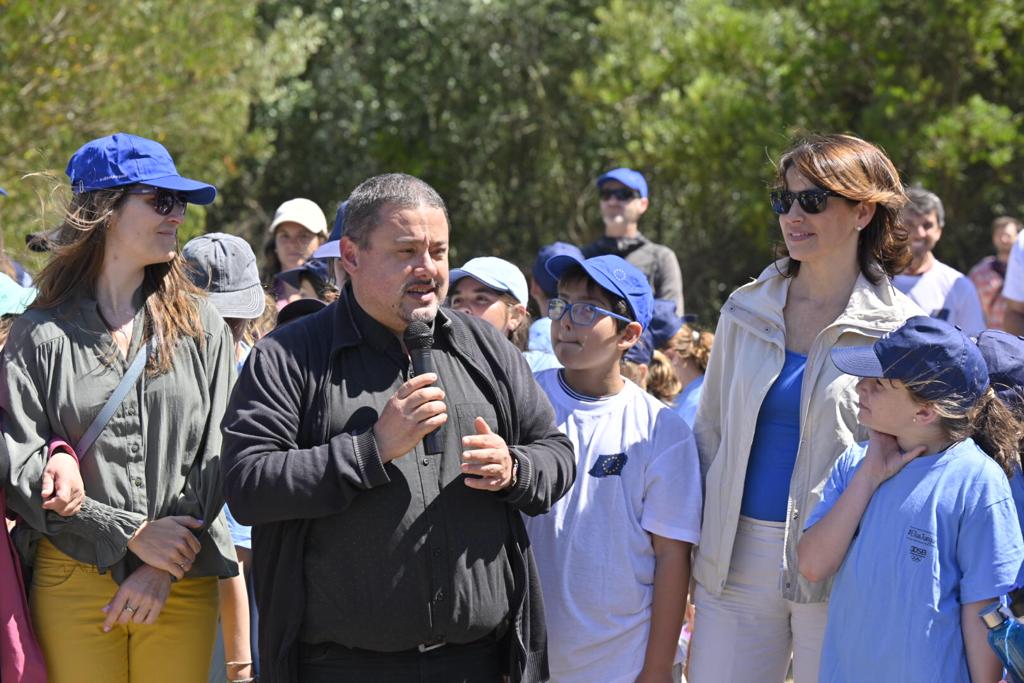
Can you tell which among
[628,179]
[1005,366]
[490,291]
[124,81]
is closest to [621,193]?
[628,179]

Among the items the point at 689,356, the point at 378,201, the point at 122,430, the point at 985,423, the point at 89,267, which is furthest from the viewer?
the point at 689,356

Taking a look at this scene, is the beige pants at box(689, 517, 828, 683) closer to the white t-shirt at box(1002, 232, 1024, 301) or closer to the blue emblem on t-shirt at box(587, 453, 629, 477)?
the blue emblem on t-shirt at box(587, 453, 629, 477)

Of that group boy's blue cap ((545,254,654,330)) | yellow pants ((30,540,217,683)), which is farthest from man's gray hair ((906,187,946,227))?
yellow pants ((30,540,217,683))

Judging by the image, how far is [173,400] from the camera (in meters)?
3.87

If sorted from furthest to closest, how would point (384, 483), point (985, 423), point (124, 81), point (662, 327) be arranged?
point (124, 81)
point (662, 327)
point (985, 423)
point (384, 483)

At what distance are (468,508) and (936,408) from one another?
1447mm

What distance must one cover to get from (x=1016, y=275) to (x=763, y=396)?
7.73ft

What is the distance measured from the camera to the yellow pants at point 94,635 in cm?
376

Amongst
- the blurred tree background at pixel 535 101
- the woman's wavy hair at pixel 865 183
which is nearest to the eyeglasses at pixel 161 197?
the woman's wavy hair at pixel 865 183

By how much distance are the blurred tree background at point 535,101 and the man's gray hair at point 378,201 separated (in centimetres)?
692

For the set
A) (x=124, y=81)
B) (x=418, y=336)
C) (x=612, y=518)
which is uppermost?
(x=124, y=81)

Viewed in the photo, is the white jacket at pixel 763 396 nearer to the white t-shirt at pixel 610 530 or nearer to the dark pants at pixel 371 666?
the white t-shirt at pixel 610 530

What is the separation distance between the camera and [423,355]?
3.23m

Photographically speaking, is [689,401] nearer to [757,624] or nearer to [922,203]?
[757,624]
